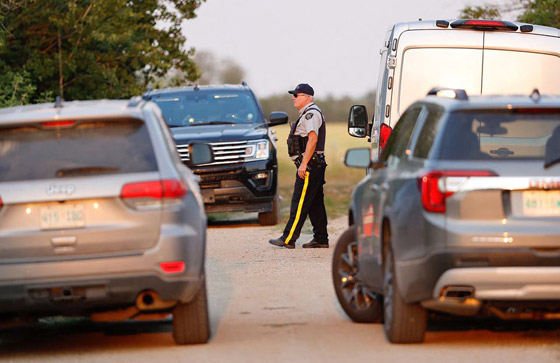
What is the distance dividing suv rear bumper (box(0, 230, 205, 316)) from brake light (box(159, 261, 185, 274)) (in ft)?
0.07

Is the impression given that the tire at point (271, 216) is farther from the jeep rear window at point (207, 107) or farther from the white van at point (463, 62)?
the white van at point (463, 62)

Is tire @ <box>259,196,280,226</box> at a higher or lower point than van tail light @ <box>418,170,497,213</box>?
lower

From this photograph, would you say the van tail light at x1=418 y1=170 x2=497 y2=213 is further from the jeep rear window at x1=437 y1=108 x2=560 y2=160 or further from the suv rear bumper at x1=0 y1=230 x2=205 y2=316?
the suv rear bumper at x1=0 y1=230 x2=205 y2=316

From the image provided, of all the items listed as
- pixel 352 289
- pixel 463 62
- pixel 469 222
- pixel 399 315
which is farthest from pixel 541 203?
pixel 463 62

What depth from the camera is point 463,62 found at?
1477 centimetres

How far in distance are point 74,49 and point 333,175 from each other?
81.4ft

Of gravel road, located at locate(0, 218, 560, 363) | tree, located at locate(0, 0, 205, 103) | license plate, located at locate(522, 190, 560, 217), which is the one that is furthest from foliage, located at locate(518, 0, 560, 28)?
license plate, located at locate(522, 190, 560, 217)

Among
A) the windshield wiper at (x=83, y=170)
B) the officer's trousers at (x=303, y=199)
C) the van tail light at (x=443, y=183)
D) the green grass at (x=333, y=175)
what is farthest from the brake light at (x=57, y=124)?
the officer's trousers at (x=303, y=199)

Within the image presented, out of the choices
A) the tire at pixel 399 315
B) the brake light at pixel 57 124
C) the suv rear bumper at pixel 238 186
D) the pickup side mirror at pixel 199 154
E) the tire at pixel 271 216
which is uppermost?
the brake light at pixel 57 124

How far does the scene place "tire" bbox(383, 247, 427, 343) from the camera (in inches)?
353

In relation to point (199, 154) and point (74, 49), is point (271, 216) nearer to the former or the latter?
point (74, 49)

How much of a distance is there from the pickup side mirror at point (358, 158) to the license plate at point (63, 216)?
2.68 metres

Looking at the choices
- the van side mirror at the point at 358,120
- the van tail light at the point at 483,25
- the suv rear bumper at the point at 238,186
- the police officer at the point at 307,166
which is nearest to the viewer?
the van tail light at the point at 483,25

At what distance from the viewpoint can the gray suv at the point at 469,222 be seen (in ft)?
27.9
